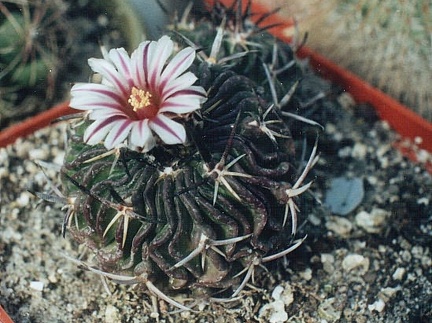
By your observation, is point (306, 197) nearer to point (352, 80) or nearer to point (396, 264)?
point (396, 264)

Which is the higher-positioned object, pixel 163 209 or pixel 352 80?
pixel 163 209

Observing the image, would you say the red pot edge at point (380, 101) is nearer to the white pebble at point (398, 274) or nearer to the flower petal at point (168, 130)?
the white pebble at point (398, 274)

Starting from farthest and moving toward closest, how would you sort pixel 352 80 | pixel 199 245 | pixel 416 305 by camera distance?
pixel 352 80, pixel 416 305, pixel 199 245

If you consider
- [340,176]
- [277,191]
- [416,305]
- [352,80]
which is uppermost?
[277,191]

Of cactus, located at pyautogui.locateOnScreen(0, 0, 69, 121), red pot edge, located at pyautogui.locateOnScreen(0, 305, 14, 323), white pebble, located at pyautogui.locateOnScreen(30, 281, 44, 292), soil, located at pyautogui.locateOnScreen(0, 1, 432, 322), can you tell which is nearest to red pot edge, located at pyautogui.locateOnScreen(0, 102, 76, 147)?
soil, located at pyautogui.locateOnScreen(0, 1, 432, 322)

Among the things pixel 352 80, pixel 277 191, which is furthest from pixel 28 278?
pixel 352 80

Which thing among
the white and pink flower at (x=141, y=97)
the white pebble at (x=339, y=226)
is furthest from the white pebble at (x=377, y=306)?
the white and pink flower at (x=141, y=97)

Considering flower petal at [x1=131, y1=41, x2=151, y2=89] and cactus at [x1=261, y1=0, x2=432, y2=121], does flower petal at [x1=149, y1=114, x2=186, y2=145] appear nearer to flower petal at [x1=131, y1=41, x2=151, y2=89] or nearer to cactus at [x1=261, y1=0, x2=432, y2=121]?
flower petal at [x1=131, y1=41, x2=151, y2=89]
